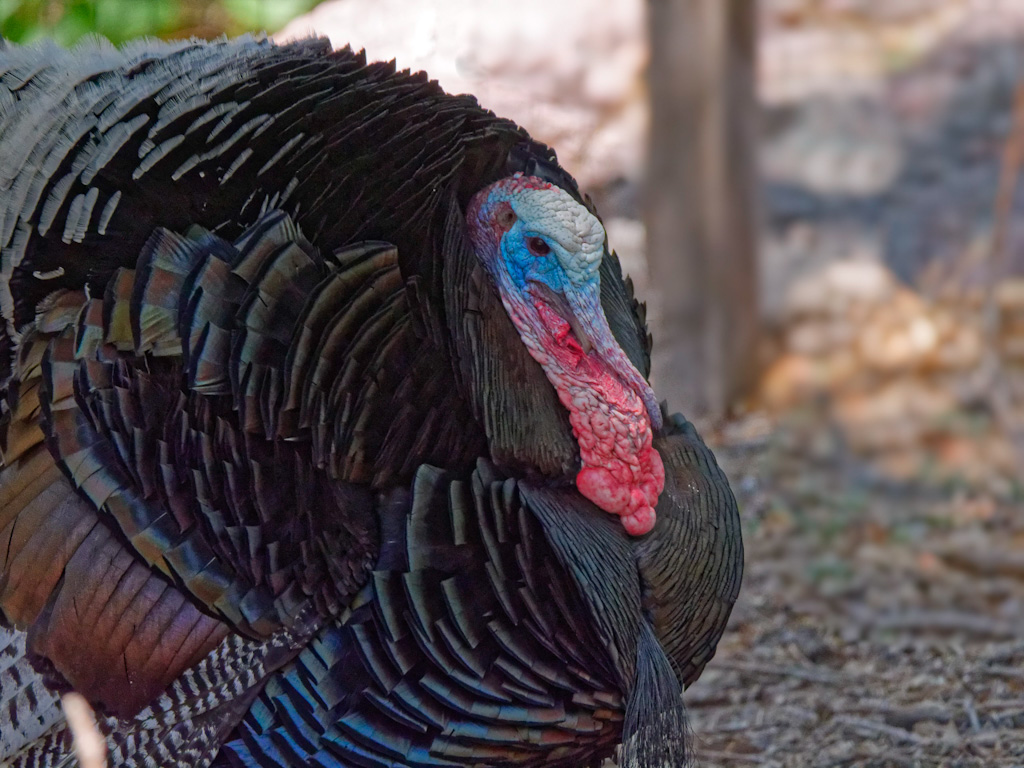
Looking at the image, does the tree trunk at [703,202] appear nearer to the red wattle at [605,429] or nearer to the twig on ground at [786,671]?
the twig on ground at [786,671]

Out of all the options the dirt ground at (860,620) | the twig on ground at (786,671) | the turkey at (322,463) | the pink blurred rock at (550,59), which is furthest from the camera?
the pink blurred rock at (550,59)

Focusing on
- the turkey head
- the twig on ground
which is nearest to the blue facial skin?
the turkey head

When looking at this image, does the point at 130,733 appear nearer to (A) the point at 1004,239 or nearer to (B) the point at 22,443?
(B) the point at 22,443

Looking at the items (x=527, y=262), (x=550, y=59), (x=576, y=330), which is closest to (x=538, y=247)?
(x=527, y=262)

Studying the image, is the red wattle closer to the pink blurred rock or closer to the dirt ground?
the dirt ground

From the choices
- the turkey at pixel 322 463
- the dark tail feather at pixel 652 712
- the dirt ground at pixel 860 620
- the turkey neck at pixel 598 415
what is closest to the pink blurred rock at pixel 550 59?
the dirt ground at pixel 860 620

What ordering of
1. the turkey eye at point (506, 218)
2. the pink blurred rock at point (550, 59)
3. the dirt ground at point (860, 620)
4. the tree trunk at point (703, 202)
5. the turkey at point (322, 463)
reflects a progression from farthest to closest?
the tree trunk at point (703, 202), the pink blurred rock at point (550, 59), the dirt ground at point (860, 620), the turkey eye at point (506, 218), the turkey at point (322, 463)

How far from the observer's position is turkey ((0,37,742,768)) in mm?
2104

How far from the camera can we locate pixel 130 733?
2.16 metres

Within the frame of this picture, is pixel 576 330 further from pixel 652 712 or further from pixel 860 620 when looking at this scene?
pixel 860 620

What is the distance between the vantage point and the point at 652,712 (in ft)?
6.98

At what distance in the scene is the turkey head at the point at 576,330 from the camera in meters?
2.17

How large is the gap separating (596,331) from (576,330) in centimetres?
4

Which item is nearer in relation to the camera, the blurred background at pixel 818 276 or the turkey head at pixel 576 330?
the turkey head at pixel 576 330
